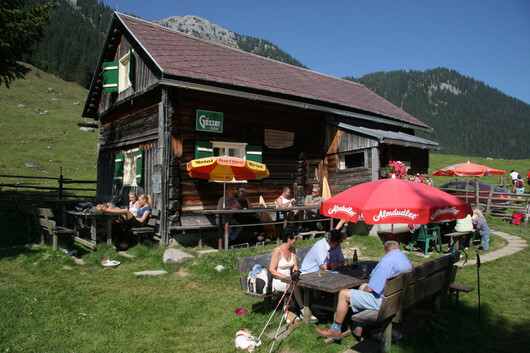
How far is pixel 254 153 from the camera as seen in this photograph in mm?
11203

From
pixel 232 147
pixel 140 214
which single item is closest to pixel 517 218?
pixel 232 147

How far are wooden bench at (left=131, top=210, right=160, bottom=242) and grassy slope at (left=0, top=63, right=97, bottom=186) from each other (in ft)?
48.7

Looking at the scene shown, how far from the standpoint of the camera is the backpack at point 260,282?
4.94 m

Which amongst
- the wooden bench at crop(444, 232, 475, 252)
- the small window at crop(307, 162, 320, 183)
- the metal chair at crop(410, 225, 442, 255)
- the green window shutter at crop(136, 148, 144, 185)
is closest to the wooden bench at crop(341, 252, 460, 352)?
the metal chair at crop(410, 225, 442, 255)

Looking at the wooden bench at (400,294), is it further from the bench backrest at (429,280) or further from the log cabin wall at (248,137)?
the log cabin wall at (248,137)

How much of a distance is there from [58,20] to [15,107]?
5630cm

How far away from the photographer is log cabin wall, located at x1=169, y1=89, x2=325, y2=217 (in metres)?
9.82

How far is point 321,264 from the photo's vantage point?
17.7 feet

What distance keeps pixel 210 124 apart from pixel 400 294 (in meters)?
7.51

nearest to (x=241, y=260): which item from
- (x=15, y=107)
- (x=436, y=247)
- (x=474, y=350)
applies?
(x=474, y=350)

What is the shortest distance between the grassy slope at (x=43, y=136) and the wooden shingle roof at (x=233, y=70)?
1358cm

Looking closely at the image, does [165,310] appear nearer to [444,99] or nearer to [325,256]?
[325,256]

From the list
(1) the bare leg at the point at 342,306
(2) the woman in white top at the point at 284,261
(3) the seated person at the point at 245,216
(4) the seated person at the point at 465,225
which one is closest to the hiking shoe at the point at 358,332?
(1) the bare leg at the point at 342,306

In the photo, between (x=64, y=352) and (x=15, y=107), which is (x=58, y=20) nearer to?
(x=15, y=107)
